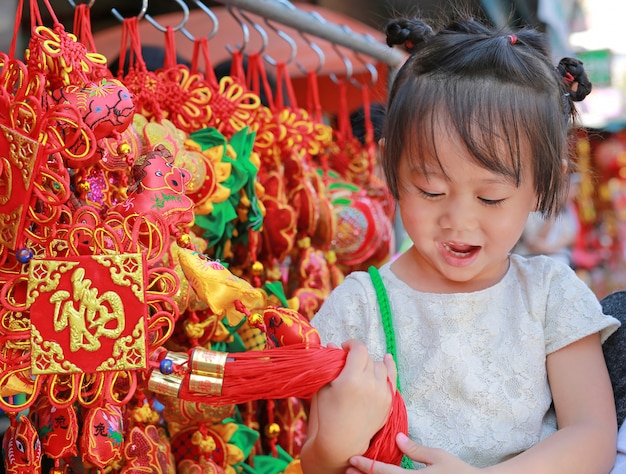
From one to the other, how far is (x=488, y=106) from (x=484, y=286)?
22 cm

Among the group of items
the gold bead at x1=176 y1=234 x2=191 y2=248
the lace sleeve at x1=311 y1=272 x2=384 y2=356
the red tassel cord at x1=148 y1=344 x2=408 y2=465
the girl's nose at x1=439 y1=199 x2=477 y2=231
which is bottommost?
the lace sleeve at x1=311 y1=272 x2=384 y2=356

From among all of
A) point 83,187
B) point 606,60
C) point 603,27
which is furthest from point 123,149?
point 606,60

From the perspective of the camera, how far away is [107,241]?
0.63m

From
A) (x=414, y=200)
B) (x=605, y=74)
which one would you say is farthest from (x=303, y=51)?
(x=605, y=74)

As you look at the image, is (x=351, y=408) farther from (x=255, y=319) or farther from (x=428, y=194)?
(x=428, y=194)

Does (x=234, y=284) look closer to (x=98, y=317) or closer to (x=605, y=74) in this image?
(x=98, y=317)

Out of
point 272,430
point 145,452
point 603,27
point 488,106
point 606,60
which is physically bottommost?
point 606,60

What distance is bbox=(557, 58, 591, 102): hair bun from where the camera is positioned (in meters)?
0.87

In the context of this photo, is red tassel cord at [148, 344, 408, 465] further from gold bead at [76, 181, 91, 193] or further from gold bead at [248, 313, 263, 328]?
gold bead at [76, 181, 91, 193]

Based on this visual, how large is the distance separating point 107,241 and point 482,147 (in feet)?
1.27

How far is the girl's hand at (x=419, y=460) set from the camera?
65 cm

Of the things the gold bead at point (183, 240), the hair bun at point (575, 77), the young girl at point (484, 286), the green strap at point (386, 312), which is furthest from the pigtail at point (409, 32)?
the gold bead at point (183, 240)

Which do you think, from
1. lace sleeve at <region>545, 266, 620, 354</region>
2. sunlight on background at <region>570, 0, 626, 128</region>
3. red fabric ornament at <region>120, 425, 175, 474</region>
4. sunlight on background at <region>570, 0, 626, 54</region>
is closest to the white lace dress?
lace sleeve at <region>545, 266, 620, 354</region>

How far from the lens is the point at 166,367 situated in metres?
0.62
